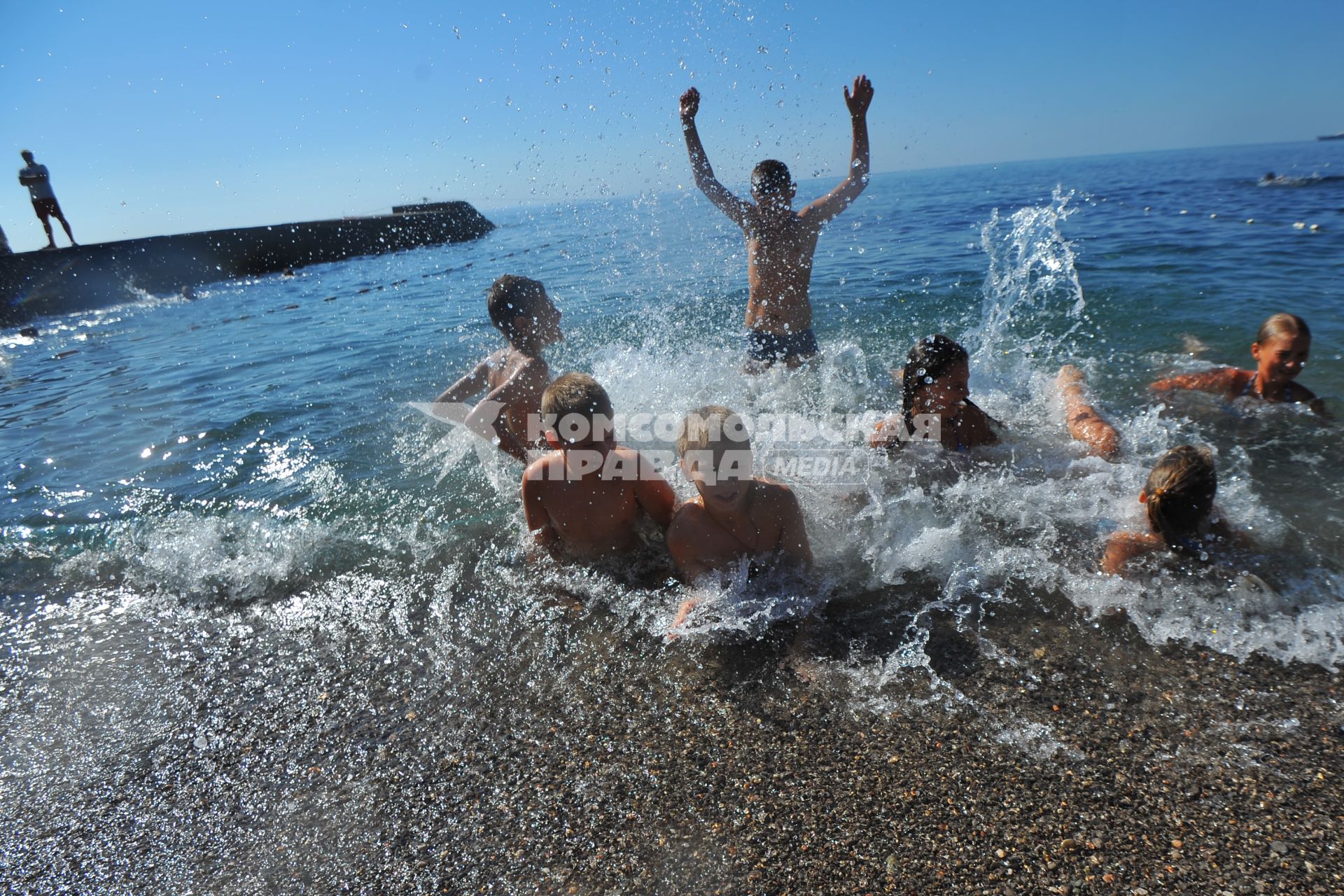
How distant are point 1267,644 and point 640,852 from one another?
2649 millimetres

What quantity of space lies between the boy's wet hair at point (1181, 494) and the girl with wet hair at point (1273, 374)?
7.04ft

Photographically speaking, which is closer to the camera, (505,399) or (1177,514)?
(1177,514)

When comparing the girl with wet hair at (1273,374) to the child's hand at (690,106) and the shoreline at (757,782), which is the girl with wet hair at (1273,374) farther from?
the child's hand at (690,106)

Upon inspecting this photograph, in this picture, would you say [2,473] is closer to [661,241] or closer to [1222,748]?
[1222,748]

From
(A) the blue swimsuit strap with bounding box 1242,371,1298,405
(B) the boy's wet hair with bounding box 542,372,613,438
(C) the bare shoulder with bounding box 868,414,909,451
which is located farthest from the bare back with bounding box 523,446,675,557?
(A) the blue swimsuit strap with bounding box 1242,371,1298,405

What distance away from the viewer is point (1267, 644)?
2656 millimetres

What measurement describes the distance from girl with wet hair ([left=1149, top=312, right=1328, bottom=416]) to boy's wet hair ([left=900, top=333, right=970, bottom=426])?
7.54 feet

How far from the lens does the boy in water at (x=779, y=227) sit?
4805 mm

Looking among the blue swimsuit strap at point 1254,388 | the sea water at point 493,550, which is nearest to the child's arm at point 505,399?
the sea water at point 493,550

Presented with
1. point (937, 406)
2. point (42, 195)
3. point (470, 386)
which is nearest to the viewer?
point (937, 406)

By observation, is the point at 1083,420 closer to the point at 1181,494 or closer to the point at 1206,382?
the point at 1206,382

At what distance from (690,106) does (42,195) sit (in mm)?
22458

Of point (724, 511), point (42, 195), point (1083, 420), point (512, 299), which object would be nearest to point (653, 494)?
point (724, 511)

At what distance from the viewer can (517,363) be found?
4621mm
